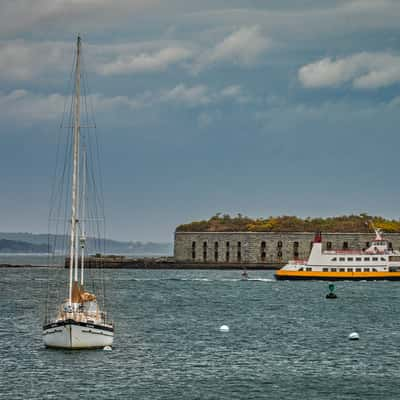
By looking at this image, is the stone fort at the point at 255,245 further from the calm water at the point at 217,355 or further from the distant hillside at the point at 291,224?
the calm water at the point at 217,355

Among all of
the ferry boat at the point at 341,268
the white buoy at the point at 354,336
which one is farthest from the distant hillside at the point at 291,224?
the white buoy at the point at 354,336

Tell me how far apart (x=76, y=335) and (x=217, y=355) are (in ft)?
20.2

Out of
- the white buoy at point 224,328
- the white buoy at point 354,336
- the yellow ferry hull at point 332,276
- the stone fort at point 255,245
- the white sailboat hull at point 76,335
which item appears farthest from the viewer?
the stone fort at point 255,245

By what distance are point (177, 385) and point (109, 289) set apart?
59.2m

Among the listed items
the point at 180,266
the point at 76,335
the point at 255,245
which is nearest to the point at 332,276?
the point at 255,245

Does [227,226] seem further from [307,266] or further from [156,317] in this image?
[156,317]

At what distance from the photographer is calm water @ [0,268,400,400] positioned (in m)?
35.4

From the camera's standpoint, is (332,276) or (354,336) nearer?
(354,336)

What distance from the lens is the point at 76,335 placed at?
41.8 metres

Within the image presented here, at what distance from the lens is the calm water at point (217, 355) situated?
Answer: 3544 centimetres

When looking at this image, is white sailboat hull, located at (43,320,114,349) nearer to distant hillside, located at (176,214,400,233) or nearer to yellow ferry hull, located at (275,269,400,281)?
yellow ferry hull, located at (275,269,400,281)

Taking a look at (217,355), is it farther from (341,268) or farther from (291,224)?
(291,224)

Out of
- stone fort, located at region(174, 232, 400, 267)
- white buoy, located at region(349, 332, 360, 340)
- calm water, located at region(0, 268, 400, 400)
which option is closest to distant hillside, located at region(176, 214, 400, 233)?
stone fort, located at region(174, 232, 400, 267)

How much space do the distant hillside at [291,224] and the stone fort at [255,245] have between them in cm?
231
